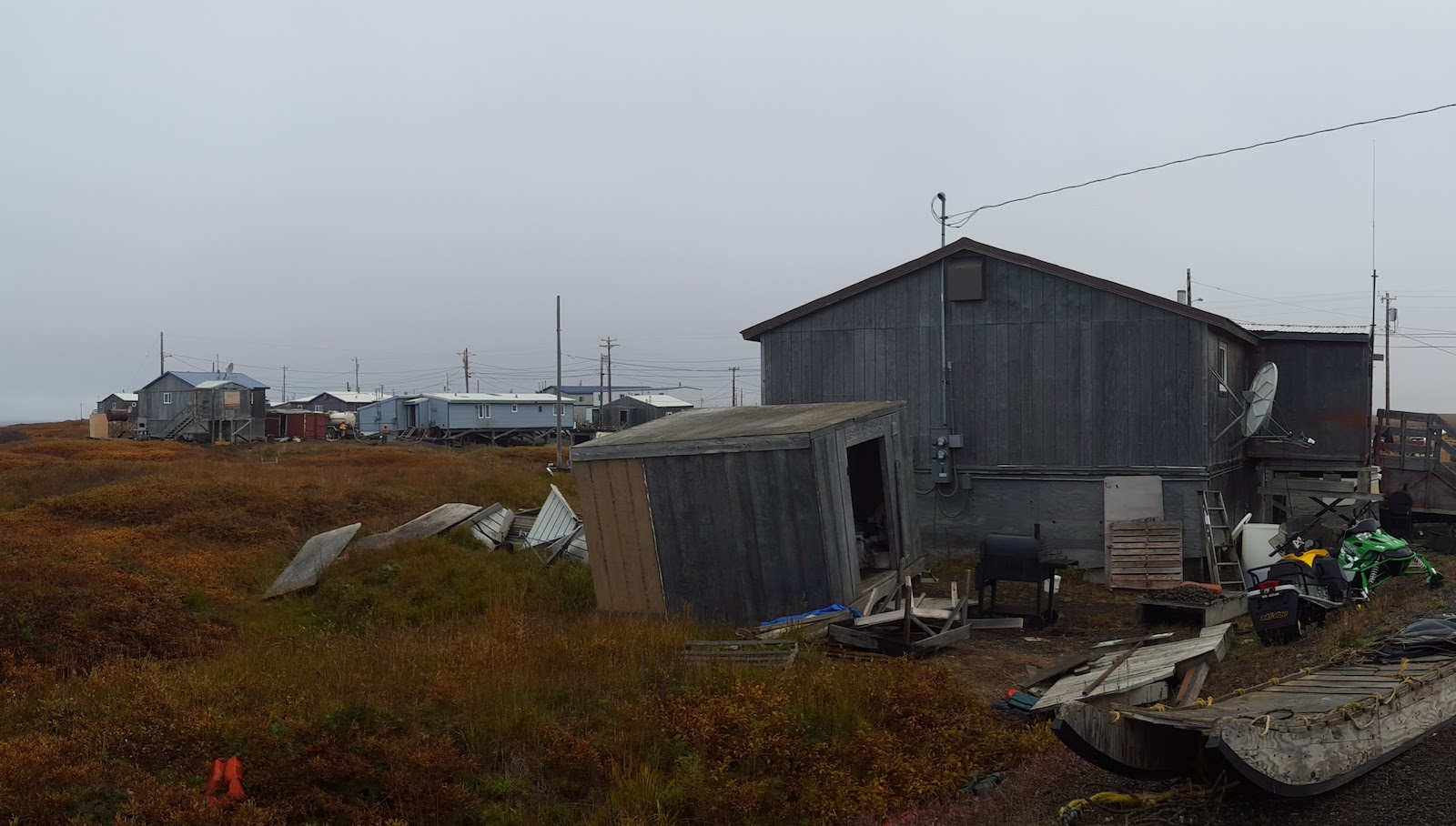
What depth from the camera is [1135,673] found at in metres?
9.24

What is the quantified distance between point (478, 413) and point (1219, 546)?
5261 centimetres

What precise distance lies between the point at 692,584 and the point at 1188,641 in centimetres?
540

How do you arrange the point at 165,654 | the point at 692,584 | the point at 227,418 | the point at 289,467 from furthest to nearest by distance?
the point at 227,418
the point at 289,467
the point at 692,584
the point at 165,654

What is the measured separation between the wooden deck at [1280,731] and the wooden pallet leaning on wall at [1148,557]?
8926 millimetres

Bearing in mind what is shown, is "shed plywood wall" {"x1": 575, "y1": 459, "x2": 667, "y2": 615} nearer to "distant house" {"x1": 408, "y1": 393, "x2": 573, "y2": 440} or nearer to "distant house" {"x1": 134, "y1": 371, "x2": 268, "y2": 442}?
"distant house" {"x1": 134, "y1": 371, "x2": 268, "y2": 442}

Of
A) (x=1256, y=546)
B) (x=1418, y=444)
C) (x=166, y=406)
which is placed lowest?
(x=1256, y=546)

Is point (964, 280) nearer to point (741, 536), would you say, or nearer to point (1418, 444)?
point (741, 536)

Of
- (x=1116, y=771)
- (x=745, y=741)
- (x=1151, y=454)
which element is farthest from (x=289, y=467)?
(x=1116, y=771)

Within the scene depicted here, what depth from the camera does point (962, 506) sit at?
18203mm

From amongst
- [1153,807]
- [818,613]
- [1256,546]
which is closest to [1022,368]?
[1256,546]

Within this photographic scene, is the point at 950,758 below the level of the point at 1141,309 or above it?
below

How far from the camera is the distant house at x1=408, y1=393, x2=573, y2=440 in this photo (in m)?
63.4

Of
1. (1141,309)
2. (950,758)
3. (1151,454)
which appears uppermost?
(1141,309)

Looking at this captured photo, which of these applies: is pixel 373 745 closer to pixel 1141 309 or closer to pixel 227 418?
pixel 1141 309
